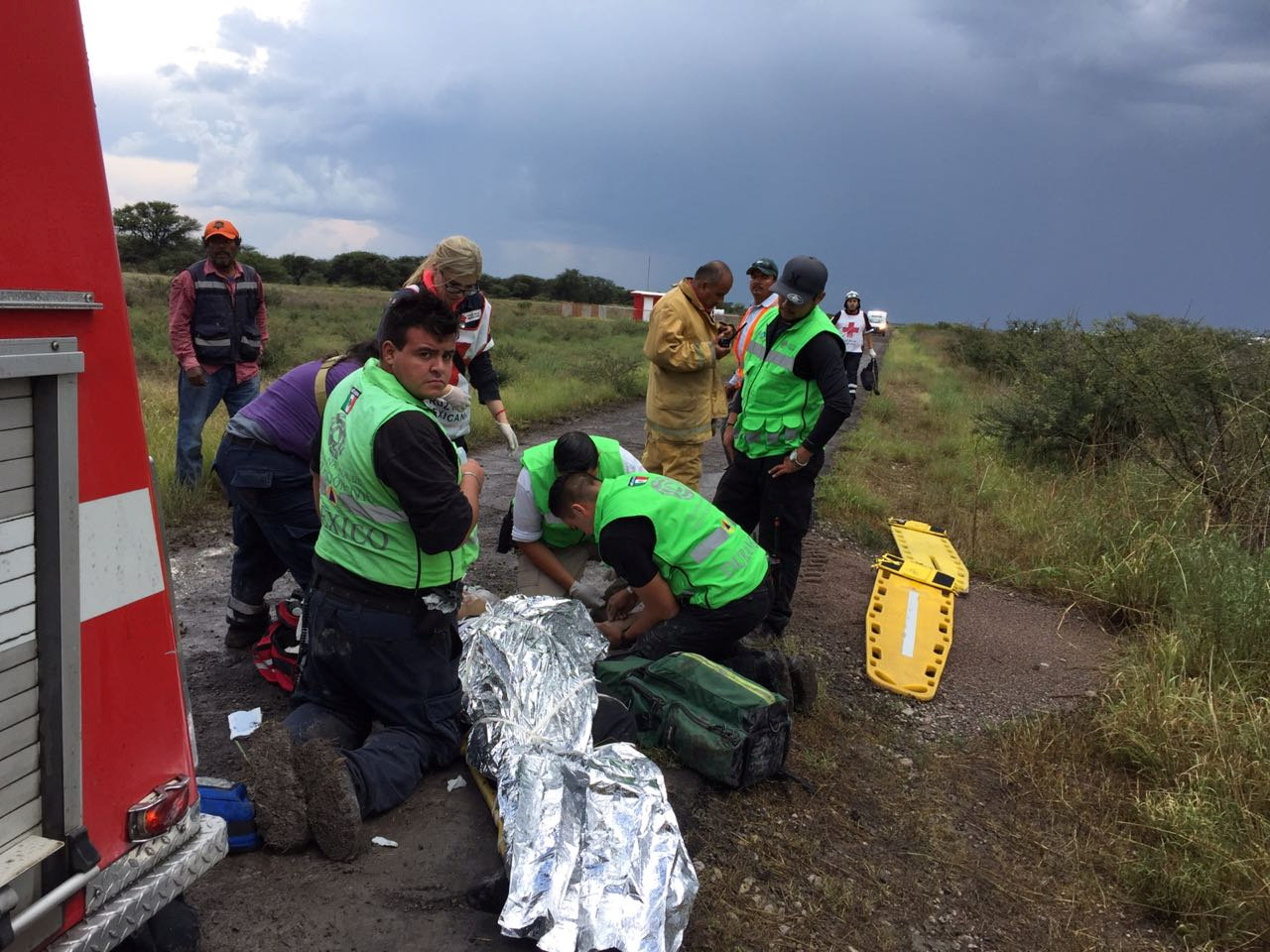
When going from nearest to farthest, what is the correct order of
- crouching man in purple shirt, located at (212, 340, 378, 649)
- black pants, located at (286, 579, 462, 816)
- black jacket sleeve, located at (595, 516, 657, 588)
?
black pants, located at (286, 579, 462, 816), crouching man in purple shirt, located at (212, 340, 378, 649), black jacket sleeve, located at (595, 516, 657, 588)

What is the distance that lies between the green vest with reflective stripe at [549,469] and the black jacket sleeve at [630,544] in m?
0.46

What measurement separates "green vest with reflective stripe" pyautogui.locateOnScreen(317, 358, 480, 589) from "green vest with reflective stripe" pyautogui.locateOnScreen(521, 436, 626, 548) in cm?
115

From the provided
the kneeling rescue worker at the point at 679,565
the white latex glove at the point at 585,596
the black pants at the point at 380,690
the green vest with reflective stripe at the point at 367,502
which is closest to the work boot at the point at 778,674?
the kneeling rescue worker at the point at 679,565

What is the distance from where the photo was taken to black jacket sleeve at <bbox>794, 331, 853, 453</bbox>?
4.02 m

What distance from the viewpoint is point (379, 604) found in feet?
8.63

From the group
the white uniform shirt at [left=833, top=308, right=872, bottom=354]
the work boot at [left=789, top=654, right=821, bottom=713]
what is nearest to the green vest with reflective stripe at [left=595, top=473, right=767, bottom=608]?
the work boot at [left=789, top=654, right=821, bottom=713]

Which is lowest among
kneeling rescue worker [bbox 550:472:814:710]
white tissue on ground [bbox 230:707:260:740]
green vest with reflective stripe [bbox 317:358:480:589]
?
white tissue on ground [bbox 230:707:260:740]

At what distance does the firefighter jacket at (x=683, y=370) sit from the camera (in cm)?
489

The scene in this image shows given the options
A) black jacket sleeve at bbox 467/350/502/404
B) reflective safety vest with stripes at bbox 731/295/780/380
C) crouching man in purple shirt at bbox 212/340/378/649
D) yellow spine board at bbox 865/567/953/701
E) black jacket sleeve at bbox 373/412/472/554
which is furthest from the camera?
reflective safety vest with stripes at bbox 731/295/780/380

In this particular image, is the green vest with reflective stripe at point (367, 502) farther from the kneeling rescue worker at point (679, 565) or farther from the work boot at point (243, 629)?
the work boot at point (243, 629)

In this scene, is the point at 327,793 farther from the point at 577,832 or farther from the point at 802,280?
the point at 802,280

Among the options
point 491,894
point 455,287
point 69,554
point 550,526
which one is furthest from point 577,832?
point 455,287

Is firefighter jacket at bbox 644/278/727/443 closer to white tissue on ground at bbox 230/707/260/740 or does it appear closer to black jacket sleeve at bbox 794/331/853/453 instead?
black jacket sleeve at bbox 794/331/853/453

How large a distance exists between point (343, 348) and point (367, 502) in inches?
289
